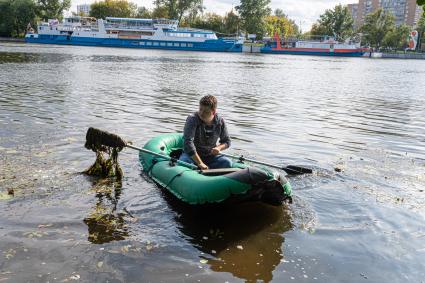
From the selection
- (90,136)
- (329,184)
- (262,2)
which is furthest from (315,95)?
(262,2)

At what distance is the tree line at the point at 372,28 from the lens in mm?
119931

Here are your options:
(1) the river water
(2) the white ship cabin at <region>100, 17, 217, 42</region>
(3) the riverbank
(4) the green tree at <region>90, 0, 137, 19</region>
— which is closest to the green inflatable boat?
(1) the river water

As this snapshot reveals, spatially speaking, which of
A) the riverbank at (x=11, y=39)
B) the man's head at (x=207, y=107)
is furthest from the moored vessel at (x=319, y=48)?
the man's head at (x=207, y=107)

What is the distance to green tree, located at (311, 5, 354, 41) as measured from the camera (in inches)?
4823

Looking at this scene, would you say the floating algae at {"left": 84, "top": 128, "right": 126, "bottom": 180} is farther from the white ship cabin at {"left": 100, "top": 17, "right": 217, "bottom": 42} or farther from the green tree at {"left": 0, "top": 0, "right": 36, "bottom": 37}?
the green tree at {"left": 0, "top": 0, "right": 36, "bottom": 37}

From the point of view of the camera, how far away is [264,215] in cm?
673

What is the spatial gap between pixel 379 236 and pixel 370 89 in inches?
906

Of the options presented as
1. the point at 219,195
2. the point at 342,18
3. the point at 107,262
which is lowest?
the point at 107,262

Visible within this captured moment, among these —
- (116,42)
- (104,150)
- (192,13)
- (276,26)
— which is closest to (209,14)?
(192,13)

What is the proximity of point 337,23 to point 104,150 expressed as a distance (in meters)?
126

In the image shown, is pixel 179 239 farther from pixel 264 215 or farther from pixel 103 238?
pixel 264 215

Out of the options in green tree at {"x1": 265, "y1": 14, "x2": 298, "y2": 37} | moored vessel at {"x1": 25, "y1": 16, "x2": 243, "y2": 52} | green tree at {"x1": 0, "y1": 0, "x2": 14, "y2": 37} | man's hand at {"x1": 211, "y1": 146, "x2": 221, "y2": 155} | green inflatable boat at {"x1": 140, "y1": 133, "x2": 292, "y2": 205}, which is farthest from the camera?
green tree at {"x1": 265, "y1": 14, "x2": 298, "y2": 37}

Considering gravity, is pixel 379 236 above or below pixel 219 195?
below

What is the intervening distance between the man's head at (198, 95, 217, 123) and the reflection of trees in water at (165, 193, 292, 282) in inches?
58.9
